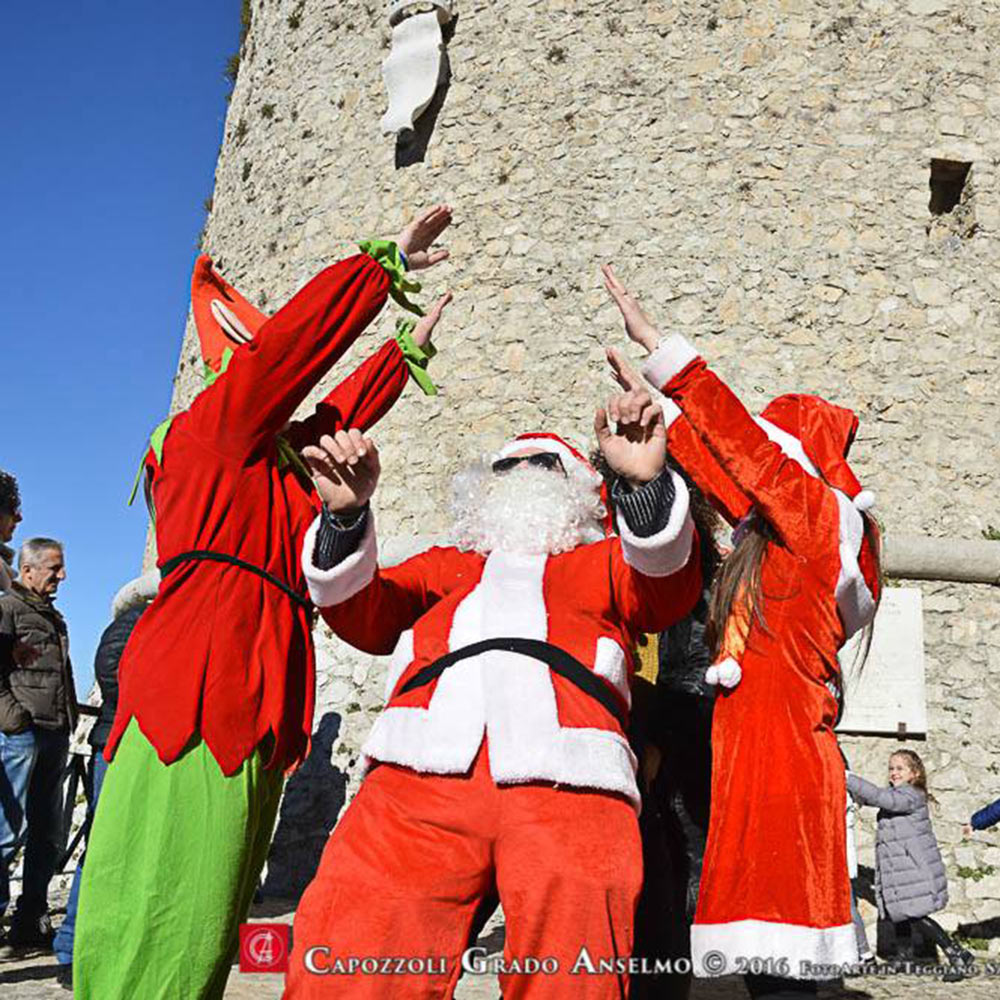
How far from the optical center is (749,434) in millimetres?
2588

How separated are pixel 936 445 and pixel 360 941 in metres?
5.22

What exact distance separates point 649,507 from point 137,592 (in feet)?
22.4

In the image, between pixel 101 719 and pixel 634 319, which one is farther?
pixel 101 719

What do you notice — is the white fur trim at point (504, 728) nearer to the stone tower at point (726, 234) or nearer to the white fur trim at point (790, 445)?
the white fur trim at point (790, 445)

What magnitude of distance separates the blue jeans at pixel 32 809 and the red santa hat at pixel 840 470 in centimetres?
285

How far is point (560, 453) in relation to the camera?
2.66 meters

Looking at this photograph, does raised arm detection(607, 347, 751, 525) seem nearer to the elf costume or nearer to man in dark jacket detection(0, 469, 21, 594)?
the elf costume

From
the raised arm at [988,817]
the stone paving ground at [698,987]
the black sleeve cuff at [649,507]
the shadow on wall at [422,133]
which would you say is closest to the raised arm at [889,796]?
the raised arm at [988,817]

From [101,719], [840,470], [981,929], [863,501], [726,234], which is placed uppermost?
[726,234]

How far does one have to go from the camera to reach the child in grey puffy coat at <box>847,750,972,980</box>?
4676 millimetres

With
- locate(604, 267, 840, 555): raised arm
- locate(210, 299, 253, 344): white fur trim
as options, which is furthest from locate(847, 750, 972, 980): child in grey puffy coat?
locate(210, 299, 253, 344): white fur trim

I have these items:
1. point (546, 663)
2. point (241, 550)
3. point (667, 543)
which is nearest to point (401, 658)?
point (546, 663)

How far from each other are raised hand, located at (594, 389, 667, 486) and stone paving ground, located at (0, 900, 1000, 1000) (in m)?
2.26

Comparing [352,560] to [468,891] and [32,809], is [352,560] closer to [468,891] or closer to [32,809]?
[468,891]
